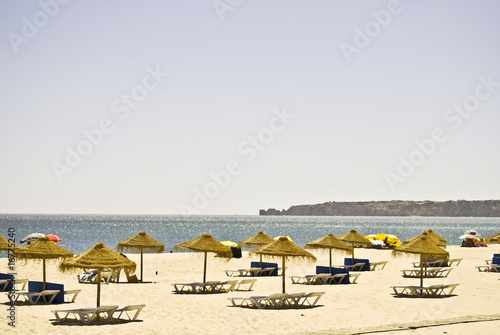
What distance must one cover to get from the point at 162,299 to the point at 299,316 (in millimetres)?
4758

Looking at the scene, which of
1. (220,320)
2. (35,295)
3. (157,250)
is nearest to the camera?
(220,320)

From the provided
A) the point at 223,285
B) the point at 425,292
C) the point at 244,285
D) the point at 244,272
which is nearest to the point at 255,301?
the point at 223,285

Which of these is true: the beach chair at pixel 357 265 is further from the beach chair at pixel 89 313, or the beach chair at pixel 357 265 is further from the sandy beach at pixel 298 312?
the beach chair at pixel 89 313

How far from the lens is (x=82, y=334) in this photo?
1281 centimetres

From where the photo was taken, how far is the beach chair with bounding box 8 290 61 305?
16.8 meters

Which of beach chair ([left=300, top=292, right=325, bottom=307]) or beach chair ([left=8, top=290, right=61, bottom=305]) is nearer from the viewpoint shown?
beach chair ([left=8, top=290, right=61, bottom=305])

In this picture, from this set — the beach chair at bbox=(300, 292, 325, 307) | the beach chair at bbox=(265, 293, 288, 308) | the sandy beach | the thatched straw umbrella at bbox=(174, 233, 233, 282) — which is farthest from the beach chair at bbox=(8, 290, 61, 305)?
the beach chair at bbox=(300, 292, 325, 307)

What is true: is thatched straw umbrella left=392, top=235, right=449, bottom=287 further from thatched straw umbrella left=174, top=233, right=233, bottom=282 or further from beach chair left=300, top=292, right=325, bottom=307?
thatched straw umbrella left=174, top=233, right=233, bottom=282

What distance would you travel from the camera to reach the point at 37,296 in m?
17.1

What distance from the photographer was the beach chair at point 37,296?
1680 cm

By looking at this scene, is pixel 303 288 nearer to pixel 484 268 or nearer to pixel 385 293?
pixel 385 293

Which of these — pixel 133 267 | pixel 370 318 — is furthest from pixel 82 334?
pixel 370 318

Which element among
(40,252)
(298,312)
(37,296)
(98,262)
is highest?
(40,252)

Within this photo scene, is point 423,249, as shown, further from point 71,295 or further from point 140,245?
point 71,295
